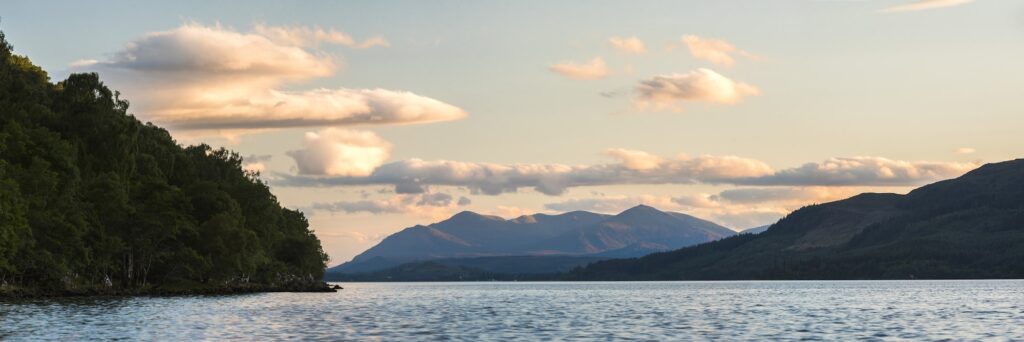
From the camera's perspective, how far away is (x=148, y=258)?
166625 millimetres

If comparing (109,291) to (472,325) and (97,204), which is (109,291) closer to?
(97,204)

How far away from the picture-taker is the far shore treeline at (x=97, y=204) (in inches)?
5007

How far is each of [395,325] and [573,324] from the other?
13902 millimetres

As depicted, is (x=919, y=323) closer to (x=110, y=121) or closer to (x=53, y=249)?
(x=53, y=249)

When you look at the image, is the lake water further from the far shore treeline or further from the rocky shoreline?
the far shore treeline

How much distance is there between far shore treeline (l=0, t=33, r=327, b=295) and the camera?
5007 inches

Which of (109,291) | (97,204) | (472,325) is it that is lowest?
(472,325)

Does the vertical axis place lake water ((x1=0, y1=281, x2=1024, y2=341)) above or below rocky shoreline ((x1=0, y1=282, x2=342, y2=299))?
below

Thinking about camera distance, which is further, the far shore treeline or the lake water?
the far shore treeline

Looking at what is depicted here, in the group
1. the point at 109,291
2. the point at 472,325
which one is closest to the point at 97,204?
the point at 109,291

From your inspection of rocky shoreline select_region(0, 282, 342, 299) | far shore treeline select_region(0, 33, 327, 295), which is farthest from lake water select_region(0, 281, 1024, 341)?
far shore treeline select_region(0, 33, 327, 295)

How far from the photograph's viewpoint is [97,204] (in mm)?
146500

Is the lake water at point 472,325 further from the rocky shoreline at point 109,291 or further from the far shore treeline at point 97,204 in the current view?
the far shore treeline at point 97,204

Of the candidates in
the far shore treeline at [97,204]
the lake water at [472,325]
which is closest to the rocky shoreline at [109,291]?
the far shore treeline at [97,204]
